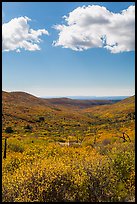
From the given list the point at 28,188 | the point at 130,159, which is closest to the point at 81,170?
the point at 28,188

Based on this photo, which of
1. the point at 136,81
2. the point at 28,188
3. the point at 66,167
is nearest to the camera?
the point at 136,81

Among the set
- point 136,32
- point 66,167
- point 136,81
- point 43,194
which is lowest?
point 43,194

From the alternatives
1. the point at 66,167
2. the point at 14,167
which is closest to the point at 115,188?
the point at 66,167

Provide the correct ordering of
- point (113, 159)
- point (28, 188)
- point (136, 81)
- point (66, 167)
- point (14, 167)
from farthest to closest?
point (14, 167) → point (113, 159) → point (66, 167) → point (28, 188) → point (136, 81)

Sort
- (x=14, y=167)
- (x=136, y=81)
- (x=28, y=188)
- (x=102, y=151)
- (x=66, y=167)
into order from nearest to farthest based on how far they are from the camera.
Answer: (x=136, y=81)
(x=28, y=188)
(x=66, y=167)
(x=14, y=167)
(x=102, y=151)

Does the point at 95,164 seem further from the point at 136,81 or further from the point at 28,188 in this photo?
the point at 136,81

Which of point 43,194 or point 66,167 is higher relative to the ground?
point 66,167

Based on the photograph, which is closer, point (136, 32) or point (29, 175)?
point (136, 32)

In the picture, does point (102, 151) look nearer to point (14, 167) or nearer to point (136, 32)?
point (14, 167)

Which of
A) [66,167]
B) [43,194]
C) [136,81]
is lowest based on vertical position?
[43,194]
